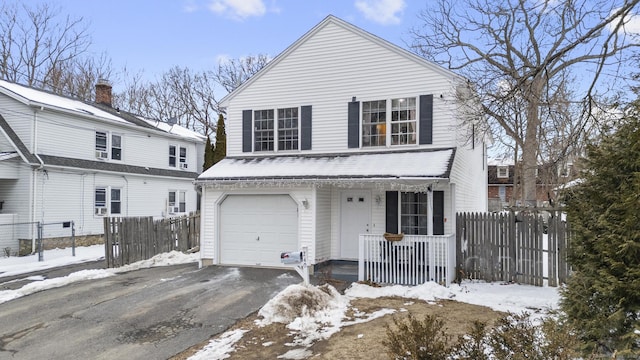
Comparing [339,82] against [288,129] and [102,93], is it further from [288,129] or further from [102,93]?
[102,93]

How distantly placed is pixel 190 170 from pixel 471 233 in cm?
1828

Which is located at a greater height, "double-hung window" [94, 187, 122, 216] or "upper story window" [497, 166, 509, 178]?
"upper story window" [497, 166, 509, 178]

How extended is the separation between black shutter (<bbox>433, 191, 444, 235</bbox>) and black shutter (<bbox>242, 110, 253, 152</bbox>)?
605cm

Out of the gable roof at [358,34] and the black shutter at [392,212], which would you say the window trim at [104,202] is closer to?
the gable roof at [358,34]

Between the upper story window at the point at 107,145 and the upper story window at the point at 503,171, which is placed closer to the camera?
the upper story window at the point at 107,145

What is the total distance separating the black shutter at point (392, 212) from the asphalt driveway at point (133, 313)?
9.63ft

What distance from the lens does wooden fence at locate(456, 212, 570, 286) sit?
957cm

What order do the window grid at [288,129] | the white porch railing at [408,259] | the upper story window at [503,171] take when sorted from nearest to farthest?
the white porch railing at [408,259] → the window grid at [288,129] → the upper story window at [503,171]

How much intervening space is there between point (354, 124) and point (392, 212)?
277 centimetres

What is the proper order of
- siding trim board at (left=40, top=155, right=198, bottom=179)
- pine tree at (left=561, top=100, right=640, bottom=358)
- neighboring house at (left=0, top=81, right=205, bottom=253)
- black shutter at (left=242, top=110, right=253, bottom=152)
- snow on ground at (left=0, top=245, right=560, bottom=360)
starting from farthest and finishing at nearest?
siding trim board at (left=40, top=155, right=198, bottom=179)
neighboring house at (left=0, top=81, right=205, bottom=253)
black shutter at (left=242, top=110, right=253, bottom=152)
snow on ground at (left=0, top=245, right=560, bottom=360)
pine tree at (left=561, top=100, right=640, bottom=358)

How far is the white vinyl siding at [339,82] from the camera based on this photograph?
1168 centimetres

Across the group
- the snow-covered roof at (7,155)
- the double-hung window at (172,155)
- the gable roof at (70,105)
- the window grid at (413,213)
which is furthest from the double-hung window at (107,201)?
the window grid at (413,213)

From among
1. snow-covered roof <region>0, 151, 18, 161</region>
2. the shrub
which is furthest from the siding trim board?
the shrub

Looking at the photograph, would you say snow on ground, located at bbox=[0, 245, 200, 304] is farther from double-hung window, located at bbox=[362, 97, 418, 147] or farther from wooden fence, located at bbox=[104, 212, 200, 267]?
double-hung window, located at bbox=[362, 97, 418, 147]
